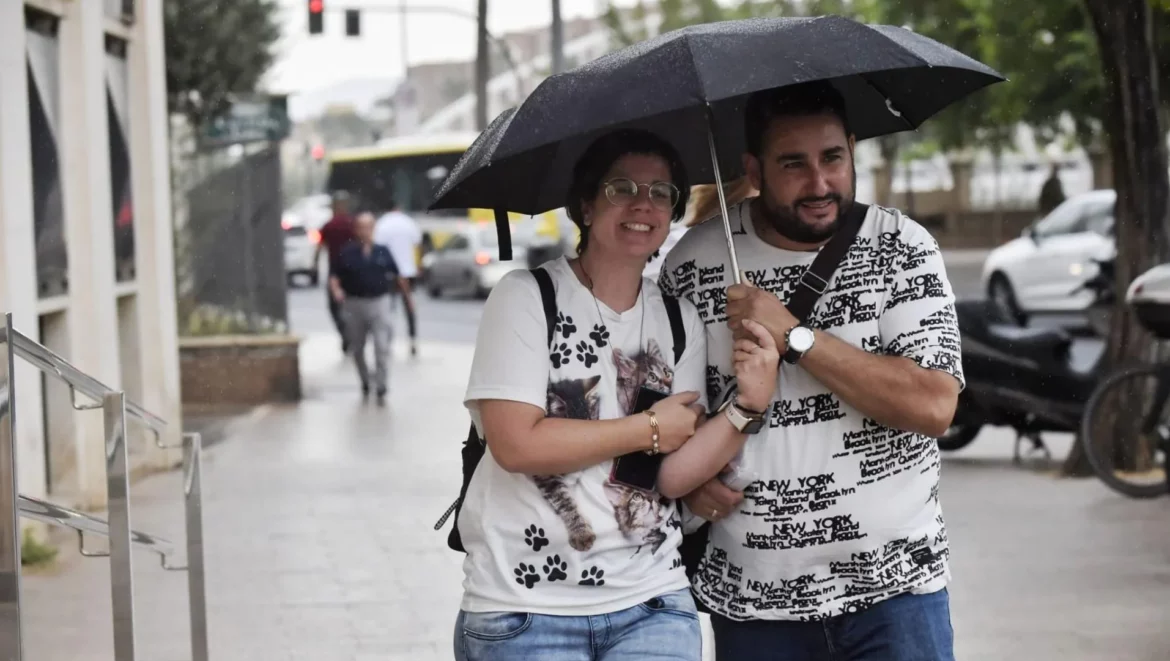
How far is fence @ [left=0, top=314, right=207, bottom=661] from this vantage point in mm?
3648

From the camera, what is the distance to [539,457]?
9.43 feet

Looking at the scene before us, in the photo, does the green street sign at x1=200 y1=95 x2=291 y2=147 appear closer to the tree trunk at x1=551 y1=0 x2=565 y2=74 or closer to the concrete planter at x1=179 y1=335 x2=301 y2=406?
the concrete planter at x1=179 y1=335 x2=301 y2=406

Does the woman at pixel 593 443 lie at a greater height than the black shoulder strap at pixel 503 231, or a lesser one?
lesser

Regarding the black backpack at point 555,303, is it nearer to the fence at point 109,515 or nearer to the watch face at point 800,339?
the watch face at point 800,339

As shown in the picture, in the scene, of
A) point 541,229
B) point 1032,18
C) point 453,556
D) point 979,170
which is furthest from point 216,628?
point 979,170

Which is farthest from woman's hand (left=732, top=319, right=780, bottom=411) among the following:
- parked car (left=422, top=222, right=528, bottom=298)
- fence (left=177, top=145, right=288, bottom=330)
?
parked car (left=422, top=222, right=528, bottom=298)

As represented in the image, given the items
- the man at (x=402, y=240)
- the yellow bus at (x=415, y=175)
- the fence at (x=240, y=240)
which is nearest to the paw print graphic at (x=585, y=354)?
the fence at (x=240, y=240)

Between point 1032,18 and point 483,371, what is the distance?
11228mm

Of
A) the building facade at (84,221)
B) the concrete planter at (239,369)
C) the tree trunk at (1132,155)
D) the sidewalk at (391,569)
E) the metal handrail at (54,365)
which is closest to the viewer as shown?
the metal handrail at (54,365)

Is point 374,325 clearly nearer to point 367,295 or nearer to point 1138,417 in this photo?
point 367,295

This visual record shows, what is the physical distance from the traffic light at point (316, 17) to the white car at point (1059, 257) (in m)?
8.94

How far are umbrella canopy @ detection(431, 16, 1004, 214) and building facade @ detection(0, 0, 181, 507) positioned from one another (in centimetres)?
469

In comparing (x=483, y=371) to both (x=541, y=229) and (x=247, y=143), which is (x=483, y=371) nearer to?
(x=247, y=143)

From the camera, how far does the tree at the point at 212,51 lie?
63.4 feet
